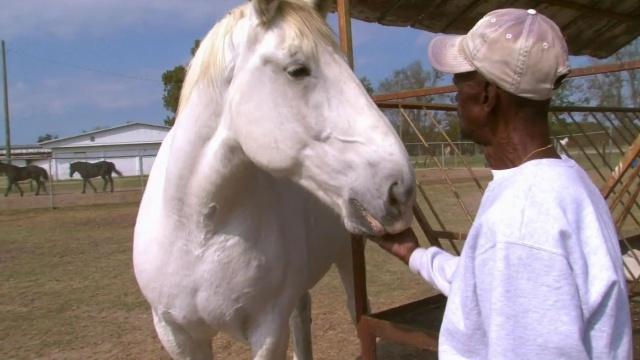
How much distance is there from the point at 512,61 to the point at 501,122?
0.50 ft

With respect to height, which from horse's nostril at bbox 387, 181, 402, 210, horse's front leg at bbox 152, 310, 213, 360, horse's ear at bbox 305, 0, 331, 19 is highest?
horse's ear at bbox 305, 0, 331, 19

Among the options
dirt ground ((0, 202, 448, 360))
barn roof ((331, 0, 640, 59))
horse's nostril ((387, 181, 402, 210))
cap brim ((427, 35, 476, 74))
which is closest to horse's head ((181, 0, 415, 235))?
horse's nostril ((387, 181, 402, 210))

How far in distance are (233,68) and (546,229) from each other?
4.29 feet

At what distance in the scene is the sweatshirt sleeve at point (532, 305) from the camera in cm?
96

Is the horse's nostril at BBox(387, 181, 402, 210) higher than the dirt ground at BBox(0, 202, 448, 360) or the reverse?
higher

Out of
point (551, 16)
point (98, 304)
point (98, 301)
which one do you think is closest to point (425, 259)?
point (551, 16)

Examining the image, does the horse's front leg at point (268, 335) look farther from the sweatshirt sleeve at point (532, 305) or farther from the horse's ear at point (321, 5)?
the sweatshirt sleeve at point (532, 305)

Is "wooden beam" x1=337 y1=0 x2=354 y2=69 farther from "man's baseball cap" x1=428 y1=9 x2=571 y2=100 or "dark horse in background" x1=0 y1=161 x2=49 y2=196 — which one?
"dark horse in background" x1=0 y1=161 x2=49 y2=196

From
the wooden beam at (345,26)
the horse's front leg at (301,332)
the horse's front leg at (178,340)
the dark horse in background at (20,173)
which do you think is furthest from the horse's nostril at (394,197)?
the dark horse in background at (20,173)

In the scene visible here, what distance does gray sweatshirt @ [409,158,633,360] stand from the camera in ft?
3.16

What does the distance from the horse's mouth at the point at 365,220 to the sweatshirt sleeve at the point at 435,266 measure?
0.45 feet

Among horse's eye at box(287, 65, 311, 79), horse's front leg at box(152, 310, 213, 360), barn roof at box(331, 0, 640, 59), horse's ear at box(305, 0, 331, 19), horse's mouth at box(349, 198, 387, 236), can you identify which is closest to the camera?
horse's mouth at box(349, 198, 387, 236)

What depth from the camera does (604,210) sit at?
1104mm

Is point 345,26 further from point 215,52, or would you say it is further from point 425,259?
point 425,259
